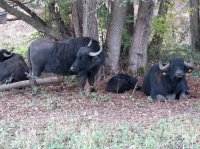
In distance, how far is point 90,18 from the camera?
14406 mm

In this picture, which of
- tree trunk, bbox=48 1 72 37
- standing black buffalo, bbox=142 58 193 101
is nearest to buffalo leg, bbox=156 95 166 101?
standing black buffalo, bbox=142 58 193 101

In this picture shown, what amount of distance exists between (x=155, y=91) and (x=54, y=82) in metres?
3.25

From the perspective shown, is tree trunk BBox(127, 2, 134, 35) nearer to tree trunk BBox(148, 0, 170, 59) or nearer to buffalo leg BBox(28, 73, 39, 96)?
tree trunk BBox(148, 0, 170, 59)

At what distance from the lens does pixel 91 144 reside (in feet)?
25.9

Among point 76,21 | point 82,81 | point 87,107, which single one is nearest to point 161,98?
point 82,81

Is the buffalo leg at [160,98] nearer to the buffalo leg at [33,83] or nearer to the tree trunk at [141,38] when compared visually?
the tree trunk at [141,38]

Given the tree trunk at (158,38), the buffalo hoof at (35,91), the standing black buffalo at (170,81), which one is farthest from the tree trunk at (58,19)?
the standing black buffalo at (170,81)

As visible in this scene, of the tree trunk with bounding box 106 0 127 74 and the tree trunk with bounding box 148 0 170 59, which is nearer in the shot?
the tree trunk with bounding box 106 0 127 74

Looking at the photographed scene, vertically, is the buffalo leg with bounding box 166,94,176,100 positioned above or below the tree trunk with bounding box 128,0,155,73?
below

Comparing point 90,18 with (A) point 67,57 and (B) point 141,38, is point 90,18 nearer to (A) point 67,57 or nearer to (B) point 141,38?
(A) point 67,57

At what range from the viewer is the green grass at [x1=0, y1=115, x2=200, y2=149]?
792cm

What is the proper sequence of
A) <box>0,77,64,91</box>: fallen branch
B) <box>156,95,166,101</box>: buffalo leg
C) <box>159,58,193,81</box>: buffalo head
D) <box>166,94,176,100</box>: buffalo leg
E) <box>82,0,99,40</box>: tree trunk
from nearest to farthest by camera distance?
1. <box>159,58,193,81</box>: buffalo head
2. <box>156,95,166,101</box>: buffalo leg
3. <box>166,94,176,100</box>: buffalo leg
4. <box>82,0,99,40</box>: tree trunk
5. <box>0,77,64,91</box>: fallen branch

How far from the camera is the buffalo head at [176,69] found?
12977 mm

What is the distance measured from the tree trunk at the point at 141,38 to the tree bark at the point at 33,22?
7.94 ft
